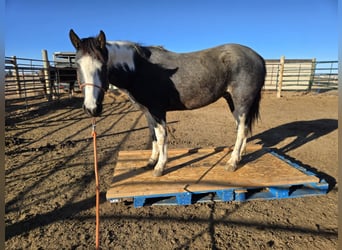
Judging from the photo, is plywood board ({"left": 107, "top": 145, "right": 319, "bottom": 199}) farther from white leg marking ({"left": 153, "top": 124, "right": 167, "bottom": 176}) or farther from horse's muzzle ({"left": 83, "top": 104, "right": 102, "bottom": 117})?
horse's muzzle ({"left": 83, "top": 104, "right": 102, "bottom": 117})

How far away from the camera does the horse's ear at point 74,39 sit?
2.15 metres

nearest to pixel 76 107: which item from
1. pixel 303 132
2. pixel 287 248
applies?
pixel 303 132

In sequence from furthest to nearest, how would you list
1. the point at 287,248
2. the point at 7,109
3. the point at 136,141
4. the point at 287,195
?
the point at 7,109 → the point at 136,141 → the point at 287,195 → the point at 287,248

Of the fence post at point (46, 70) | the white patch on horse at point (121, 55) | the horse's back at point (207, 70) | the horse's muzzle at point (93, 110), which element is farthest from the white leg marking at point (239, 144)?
Answer: the fence post at point (46, 70)

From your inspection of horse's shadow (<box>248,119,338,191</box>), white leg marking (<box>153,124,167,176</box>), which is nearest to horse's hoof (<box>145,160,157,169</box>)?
white leg marking (<box>153,124,167,176</box>)

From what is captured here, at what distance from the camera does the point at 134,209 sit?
2.81 meters

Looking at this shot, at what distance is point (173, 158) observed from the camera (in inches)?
155

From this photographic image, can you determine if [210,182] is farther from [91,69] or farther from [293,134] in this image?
[293,134]

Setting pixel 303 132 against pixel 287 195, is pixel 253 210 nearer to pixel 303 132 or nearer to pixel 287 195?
pixel 287 195

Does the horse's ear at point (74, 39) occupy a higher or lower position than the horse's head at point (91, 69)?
higher

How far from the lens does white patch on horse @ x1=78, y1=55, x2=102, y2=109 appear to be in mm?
2135

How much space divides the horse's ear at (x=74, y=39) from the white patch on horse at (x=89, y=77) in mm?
177

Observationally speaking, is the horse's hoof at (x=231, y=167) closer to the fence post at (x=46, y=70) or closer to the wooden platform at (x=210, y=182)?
the wooden platform at (x=210, y=182)

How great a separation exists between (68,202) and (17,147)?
117 inches
